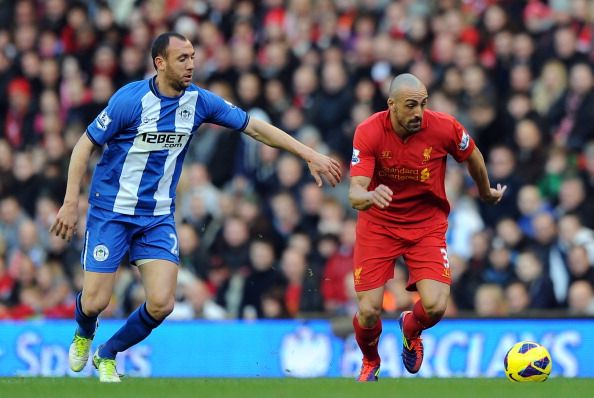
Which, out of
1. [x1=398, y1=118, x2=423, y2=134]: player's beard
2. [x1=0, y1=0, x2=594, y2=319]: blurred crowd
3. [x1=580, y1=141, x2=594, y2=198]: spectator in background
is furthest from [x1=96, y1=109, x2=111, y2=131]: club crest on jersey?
[x1=580, y1=141, x2=594, y2=198]: spectator in background

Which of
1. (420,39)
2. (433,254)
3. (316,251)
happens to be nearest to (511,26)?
(420,39)

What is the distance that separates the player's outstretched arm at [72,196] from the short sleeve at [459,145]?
2661mm

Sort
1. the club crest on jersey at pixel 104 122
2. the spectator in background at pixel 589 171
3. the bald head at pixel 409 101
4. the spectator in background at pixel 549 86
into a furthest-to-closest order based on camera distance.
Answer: the spectator in background at pixel 549 86, the spectator in background at pixel 589 171, the bald head at pixel 409 101, the club crest on jersey at pixel 104 122

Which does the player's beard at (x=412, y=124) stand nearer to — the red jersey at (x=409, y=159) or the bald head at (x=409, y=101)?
the bald head at (x=409, y=101)

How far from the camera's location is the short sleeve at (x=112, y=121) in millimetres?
10164

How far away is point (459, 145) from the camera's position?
10.6m

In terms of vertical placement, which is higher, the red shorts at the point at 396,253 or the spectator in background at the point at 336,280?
the red shorts at the point at 396,253

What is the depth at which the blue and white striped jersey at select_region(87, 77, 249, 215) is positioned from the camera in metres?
10.2

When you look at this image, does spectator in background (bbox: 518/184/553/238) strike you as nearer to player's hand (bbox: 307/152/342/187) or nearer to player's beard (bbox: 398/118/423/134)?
player's beard (bbox: 398/118/423/134)

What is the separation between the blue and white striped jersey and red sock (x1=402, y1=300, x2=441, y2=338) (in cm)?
204

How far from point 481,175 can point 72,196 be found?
10.2 ft

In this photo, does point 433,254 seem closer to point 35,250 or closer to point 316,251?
point 316,251

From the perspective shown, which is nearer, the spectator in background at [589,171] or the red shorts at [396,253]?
the red shorts at [396,253]

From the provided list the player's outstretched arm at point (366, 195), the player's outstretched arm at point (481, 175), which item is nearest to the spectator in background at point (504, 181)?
the player's outstretched arm at point (481, 175)
